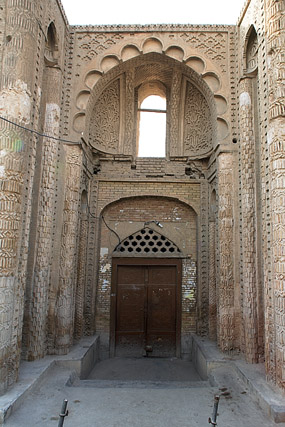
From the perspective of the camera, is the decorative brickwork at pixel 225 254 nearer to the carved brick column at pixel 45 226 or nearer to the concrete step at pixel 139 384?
the concrete step at pixel 139 384

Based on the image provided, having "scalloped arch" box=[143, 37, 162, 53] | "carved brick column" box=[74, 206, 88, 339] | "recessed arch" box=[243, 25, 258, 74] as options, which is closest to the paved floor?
"carved brick column" box=[74, 206, 88, 339]

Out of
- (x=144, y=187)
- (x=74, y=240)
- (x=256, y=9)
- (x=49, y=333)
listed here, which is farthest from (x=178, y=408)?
(x=256, y=9)

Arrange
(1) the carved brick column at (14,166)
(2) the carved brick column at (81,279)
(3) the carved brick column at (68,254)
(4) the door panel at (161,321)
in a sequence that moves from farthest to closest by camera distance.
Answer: (4) the door panel at (161,321) < (2) the carved brick column at (81,279) < (3) the carved brick column at (68,254) < (1) the carved brick column at (14,166)

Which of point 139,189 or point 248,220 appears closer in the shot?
point 248,220

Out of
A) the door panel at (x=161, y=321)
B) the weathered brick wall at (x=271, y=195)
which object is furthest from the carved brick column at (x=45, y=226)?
the weathered brick wall at (x=271, y=195)

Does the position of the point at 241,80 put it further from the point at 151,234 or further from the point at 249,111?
the point at 151,234

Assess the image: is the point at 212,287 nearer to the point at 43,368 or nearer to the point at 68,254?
the point at 68,254

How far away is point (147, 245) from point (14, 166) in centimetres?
474

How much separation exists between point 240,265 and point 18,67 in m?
5.41

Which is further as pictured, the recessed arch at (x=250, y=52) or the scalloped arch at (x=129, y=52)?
the scalloped arch at (x=129, y=52)

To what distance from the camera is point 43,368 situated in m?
5.77

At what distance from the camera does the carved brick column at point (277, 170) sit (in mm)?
4855

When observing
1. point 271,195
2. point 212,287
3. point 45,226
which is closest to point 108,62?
point 45,226

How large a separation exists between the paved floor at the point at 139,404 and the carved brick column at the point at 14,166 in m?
0.67
